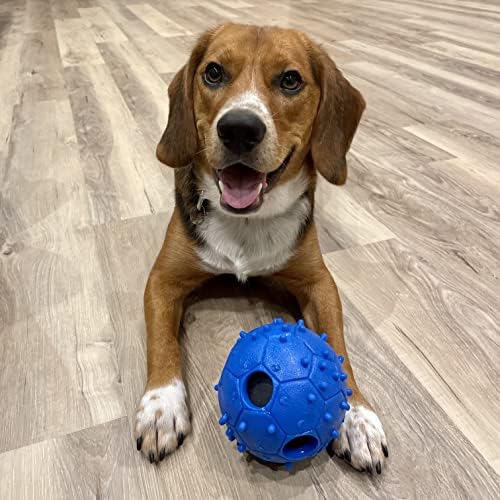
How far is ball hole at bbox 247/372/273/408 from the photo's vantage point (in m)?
1.34

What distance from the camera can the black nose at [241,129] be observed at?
1.74 metres

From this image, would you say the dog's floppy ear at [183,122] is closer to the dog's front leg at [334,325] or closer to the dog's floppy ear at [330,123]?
the dog's floppy ear at [330,123]

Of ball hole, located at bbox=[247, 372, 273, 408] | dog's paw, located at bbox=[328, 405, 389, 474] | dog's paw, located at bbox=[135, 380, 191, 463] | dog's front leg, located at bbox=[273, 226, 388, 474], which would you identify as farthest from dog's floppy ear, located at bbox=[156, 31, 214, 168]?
dog's paw, located at bbox=[328, 405, 389, 474]

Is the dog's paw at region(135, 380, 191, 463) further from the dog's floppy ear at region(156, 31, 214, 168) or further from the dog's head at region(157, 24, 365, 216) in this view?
the dog's floppy ear at region(156, 31, 214, 168)

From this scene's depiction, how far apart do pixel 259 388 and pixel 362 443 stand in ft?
1.35

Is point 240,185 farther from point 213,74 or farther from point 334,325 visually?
point 334,325

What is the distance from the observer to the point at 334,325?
6.20ft

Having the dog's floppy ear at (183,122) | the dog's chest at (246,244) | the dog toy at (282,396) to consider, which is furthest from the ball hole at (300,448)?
the dog's floppy ear at (183,122)

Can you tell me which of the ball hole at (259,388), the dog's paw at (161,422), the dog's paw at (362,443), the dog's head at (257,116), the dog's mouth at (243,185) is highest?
the dog's head at (257,116)

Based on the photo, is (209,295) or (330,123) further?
(209,295)

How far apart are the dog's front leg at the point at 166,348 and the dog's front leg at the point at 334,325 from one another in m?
0.40

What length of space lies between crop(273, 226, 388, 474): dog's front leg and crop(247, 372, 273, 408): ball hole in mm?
368

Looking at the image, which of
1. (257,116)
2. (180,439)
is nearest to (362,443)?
(180,439)

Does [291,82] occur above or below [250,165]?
above
